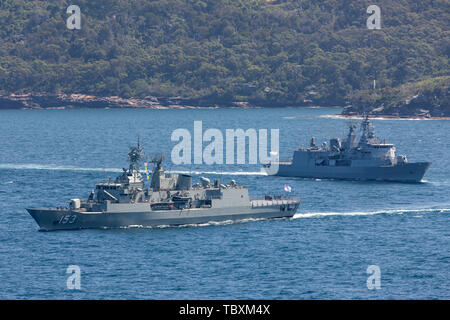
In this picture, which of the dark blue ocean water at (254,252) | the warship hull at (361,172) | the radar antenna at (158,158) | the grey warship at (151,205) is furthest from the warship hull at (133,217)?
the warship hull at (361,172)

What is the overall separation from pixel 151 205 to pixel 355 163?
168 ft

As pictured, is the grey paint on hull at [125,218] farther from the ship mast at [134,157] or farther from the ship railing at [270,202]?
the ship mast at [134,157]

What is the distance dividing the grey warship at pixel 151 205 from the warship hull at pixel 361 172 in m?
39.0

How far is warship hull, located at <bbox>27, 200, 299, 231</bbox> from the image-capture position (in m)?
84.0

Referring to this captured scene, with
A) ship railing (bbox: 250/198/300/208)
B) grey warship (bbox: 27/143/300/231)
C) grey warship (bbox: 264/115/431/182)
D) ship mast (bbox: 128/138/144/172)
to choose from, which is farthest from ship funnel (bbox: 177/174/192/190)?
grey warship (bbox: 264/115/431/182)

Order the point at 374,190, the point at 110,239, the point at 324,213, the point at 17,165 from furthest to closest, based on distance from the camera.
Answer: the point at 17,165, the point at 374,190, the point at 324,213, the point at 110,239

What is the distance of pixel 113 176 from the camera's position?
126 meters

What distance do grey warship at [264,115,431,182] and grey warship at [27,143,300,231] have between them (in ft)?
128

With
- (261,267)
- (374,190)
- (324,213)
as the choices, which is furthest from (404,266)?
(374,190)

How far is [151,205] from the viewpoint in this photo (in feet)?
283
